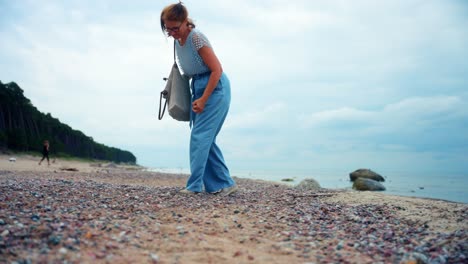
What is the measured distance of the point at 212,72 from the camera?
4.91 meters

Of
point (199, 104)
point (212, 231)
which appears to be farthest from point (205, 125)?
point (212, 231)

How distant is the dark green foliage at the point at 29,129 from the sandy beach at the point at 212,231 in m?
36.1

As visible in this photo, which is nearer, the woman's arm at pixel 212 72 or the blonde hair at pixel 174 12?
the blonde hair at pixel 174 12

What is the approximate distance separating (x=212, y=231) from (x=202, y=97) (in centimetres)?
234

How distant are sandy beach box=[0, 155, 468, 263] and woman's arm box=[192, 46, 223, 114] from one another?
1.47 m

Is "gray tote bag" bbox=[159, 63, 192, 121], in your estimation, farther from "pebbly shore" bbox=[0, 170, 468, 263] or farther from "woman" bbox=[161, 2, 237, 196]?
"pebbly shore" bbox=[0, 170, 468, 263]

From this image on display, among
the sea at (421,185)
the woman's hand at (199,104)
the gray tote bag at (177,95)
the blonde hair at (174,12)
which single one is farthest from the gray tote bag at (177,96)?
the sea at (421,185)

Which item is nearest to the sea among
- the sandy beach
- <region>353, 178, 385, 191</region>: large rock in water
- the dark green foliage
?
<region>353, 178, 385, 191</region>: large rock in water

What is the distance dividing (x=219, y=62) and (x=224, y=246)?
308cm

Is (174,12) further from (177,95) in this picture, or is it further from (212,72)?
(177,95)

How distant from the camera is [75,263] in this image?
2.18 meters

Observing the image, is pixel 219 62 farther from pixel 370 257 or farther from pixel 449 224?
pixel 449 224

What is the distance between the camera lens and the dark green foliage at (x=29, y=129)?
35228 millimetres

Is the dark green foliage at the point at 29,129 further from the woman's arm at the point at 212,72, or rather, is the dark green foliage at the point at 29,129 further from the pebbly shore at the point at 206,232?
the pebbly shore at the point at 206,232
